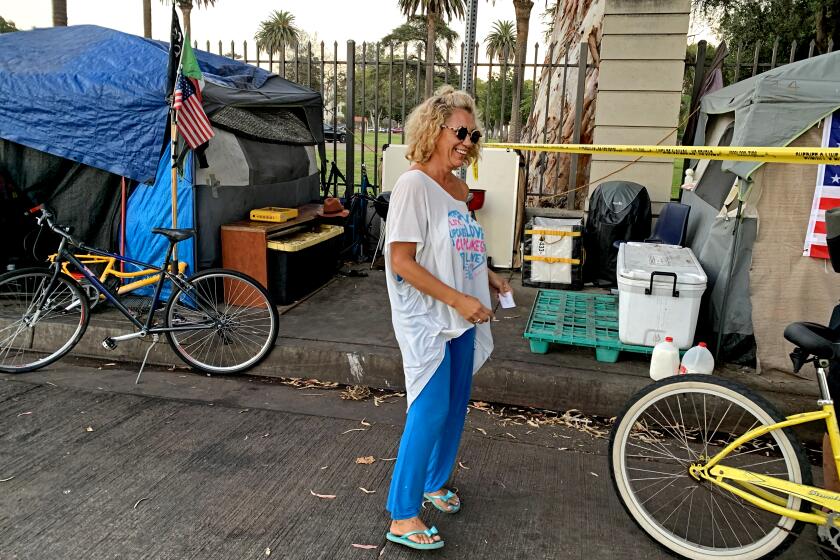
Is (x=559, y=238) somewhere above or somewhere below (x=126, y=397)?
above

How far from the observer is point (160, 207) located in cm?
602

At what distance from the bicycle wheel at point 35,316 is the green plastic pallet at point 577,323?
352 cm

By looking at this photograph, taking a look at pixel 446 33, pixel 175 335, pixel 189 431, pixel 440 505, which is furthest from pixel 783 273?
pixel 446 33

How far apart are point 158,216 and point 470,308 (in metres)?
4.39

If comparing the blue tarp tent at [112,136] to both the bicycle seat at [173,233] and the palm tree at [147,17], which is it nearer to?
the bicycle seat at [173,233]

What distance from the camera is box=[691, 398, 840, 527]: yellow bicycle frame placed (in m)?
2.56

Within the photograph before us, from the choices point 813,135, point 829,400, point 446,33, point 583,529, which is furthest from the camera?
point 446,33

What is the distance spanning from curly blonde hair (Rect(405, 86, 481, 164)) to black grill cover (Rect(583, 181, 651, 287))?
4680 mm

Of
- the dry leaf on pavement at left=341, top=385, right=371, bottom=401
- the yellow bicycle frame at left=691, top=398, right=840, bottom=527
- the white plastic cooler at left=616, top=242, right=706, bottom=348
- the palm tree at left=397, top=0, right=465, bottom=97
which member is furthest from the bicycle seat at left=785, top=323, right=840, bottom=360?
the palm tree at left=397, top=0, right=465, bottom=97

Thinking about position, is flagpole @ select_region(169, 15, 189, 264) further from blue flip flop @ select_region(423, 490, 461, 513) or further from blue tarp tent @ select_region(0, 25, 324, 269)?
blue flip flop @ select_region(423, 490, 461, 513)

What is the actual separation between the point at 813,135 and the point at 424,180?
319 centimetres

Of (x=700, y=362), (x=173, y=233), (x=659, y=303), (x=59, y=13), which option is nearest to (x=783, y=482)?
(x=700, y=362)

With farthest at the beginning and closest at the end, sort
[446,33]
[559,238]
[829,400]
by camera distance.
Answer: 1. [446,33]
2. [559,238]
3. [829,400]

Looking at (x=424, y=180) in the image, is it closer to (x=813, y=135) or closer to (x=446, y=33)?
(x=813, y=135)
